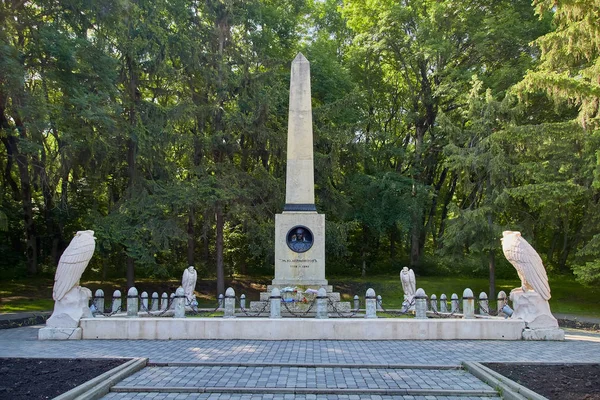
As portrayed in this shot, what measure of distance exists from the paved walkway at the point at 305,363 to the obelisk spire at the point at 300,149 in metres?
6.82

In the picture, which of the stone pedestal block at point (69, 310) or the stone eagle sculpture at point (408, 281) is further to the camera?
the stone eagle sculpture at point (408, 281)

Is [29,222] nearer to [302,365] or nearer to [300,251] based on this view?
[300,251]

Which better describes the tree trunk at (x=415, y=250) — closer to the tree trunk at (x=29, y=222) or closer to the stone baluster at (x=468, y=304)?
the stone baluster at (x=468, y=304)

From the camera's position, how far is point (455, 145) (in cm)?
2483

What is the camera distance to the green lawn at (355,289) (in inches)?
809

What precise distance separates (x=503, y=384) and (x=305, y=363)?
2959 millimetres

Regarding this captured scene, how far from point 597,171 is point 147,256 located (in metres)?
16.0

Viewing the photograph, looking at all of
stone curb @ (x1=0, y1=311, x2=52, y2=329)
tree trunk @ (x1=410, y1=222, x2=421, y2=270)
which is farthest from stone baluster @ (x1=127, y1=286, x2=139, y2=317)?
tree trunk @ (x1=410, y1=222, x2=421, y2=270)

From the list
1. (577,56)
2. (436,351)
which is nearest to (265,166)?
(577,56)

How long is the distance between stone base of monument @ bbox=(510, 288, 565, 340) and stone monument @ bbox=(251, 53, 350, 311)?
5.75 meters

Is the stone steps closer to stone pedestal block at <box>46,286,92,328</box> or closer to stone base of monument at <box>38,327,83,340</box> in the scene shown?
stone base of monument at <box>38,327,83,340</box>

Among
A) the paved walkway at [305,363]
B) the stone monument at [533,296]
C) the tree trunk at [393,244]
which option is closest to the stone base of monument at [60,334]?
the paved walkway at [305,363]

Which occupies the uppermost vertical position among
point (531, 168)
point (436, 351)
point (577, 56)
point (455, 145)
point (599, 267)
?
point (577, 56)

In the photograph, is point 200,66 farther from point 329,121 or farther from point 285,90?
point 329,121
